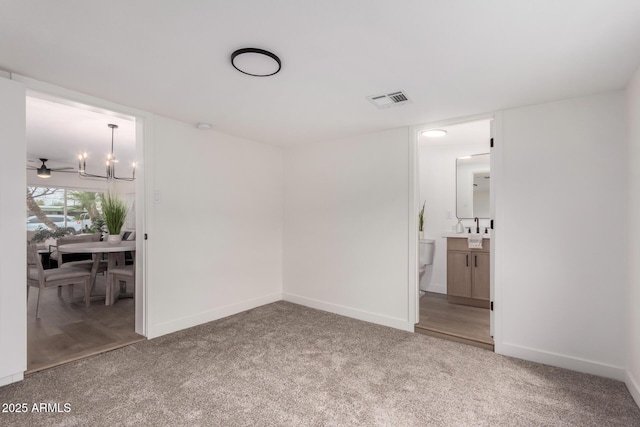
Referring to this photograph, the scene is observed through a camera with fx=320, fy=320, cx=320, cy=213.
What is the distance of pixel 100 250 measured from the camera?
391 centimetres

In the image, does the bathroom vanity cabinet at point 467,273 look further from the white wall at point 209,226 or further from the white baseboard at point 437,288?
the white wall at point 209,226

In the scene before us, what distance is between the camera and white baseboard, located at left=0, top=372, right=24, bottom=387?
86.3 inches

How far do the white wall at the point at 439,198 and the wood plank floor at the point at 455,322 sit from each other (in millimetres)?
554

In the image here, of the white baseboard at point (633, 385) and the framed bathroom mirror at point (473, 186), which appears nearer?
the white baseboard at point (633, 385)

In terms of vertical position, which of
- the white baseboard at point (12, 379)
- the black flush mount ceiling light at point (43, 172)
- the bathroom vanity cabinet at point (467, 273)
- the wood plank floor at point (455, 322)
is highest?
the black flush mount ceiling light at point (43, 172)

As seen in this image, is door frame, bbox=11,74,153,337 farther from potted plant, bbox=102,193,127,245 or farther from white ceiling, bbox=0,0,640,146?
potted plant, bbox=102,193,127,245

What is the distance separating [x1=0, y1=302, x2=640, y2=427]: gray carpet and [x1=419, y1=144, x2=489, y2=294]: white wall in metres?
1.91

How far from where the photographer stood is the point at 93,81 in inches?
92.4

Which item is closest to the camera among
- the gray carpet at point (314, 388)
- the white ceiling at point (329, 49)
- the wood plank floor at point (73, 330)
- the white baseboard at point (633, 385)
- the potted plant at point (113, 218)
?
the white ceiling at point (329, 49)

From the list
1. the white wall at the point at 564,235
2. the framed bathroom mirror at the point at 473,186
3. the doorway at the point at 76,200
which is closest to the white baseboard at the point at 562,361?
the white wall at the point at 564,235

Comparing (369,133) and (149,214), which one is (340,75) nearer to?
(369,133)

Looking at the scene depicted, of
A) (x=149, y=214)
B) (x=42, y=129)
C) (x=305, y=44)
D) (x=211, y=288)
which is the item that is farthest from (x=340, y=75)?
(x=42, y=129)

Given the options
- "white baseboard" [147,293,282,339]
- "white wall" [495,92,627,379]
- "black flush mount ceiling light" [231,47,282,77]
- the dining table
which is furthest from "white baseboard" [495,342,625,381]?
the dining table

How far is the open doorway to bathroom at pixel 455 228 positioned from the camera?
385 cm
